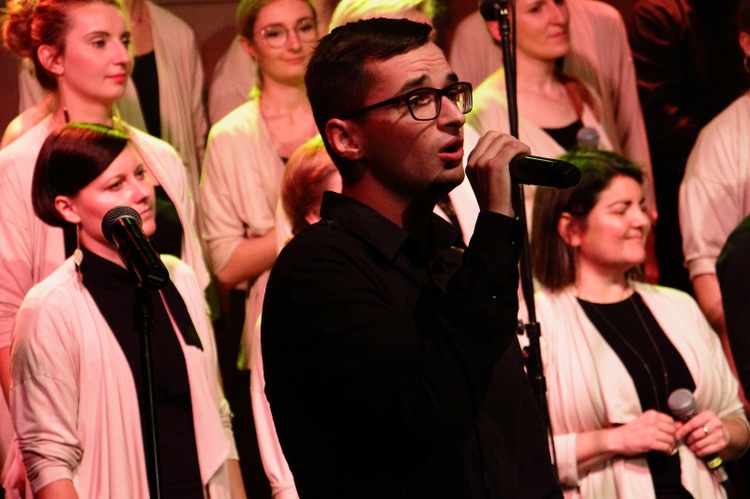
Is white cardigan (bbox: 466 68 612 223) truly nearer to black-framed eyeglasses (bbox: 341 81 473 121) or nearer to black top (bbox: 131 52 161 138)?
black top (bbox: 131 52 161 138)

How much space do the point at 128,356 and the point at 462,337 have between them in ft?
4.92

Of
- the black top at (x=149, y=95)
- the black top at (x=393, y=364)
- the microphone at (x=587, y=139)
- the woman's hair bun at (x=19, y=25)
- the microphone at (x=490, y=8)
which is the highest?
the woman's hair bun at (x=19, y=25)

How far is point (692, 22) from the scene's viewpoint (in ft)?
15.3

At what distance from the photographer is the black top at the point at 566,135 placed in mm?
4164

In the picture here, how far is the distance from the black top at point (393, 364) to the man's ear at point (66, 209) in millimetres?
1406

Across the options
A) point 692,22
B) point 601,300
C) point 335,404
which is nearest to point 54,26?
point 601,300

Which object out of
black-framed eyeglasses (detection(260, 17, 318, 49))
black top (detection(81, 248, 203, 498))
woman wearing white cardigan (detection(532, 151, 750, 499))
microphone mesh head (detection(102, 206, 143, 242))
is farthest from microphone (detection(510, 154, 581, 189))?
black-framed eyeglasses (detection(260, 17, 318, 49))

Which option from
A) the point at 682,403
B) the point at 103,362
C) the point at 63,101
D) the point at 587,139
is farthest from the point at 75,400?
the point at 587,139

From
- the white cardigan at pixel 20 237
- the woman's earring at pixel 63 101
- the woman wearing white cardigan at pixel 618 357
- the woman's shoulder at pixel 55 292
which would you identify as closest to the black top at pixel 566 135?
the woman wearing white cardigan at pixel 618 357

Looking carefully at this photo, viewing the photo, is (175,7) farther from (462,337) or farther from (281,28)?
(462,337)

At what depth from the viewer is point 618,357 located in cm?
356

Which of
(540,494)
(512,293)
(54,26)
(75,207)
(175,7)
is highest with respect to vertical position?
(175,7)

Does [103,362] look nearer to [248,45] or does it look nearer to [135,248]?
[135,248]

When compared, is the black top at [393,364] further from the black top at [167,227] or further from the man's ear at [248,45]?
the man's ear at [248,45]
